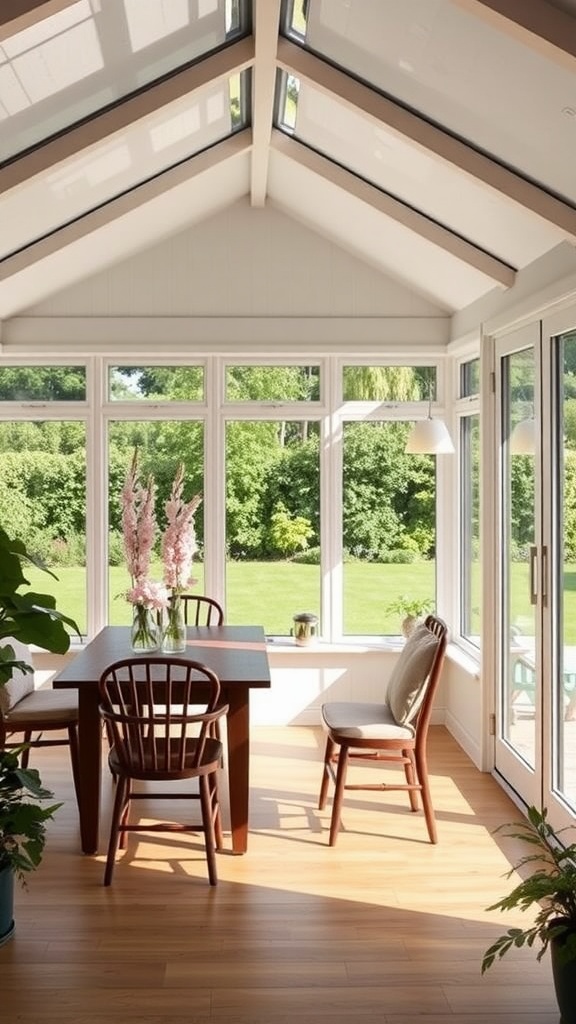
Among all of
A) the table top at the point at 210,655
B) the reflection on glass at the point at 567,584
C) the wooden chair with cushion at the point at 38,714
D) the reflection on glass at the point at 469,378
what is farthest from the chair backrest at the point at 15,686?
the reflection on glass at the point at 469,378

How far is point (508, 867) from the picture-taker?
4250 mm

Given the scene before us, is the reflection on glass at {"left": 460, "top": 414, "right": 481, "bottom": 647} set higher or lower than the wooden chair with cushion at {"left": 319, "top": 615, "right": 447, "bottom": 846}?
higher

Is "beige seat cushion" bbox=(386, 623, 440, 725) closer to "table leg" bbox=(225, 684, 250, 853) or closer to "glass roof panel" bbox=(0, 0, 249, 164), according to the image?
"table leg" bbox=(225, 684, 250, 853)

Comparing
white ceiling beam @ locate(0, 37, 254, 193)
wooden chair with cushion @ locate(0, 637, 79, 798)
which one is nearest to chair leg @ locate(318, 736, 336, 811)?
wooden chair with cushion @ locate(0, 637, 79, 798)

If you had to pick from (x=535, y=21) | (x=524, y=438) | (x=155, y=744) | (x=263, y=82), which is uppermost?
(x=263, y=82)

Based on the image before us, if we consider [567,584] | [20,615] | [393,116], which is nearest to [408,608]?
[567,584]

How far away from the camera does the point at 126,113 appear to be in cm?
426

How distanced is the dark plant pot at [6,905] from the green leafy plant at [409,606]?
3667 millimetres

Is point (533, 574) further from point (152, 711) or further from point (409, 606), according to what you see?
point (409, 606)

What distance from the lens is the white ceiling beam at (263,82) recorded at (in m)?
3.85

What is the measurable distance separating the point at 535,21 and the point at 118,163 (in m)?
2.55

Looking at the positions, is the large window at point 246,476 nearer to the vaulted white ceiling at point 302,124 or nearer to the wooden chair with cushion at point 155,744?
the vaulted white ceiling at point 302,124

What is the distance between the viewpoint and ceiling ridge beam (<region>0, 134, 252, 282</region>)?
5.38 m

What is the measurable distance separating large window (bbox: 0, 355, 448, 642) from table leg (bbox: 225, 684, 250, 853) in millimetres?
2459
